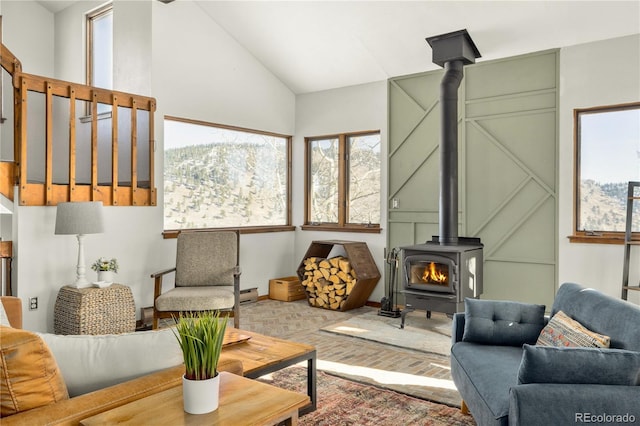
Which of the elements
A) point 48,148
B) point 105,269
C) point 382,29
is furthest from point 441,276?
point 48,148

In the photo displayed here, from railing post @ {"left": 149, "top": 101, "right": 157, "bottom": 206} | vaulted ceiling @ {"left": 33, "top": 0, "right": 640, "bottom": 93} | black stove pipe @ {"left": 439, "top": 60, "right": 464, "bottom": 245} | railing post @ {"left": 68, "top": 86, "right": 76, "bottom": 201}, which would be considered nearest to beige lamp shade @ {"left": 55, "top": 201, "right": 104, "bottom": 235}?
railing post @ {"left": 68, "top": 86, "right": 76, "bottom": 201}

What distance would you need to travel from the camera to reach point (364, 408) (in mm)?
3070

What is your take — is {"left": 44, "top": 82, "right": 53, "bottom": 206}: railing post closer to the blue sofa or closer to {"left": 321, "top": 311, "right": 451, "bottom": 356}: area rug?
{"left": 321, "top": 311, "right": 451, "bottom": 356}: area rug

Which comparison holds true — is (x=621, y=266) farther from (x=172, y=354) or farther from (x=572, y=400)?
(x=172, y=354)

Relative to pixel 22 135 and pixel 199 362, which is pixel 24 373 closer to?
pixel 199 362

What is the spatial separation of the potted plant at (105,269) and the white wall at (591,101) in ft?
14.6

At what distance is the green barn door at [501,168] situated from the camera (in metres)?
5.19

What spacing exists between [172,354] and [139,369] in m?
0.12

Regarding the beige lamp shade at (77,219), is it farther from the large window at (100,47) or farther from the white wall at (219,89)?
the large window at (100,47)

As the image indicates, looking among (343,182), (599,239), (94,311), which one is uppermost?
(343,182)

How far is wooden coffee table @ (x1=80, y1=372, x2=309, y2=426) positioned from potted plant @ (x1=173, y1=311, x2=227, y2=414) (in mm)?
39

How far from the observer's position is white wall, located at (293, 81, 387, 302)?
630 cm

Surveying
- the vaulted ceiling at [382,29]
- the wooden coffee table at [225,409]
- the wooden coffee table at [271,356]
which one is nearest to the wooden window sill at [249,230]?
the vaulted ceiling at [382,29]

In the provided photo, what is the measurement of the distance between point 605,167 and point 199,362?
4.71 meters
